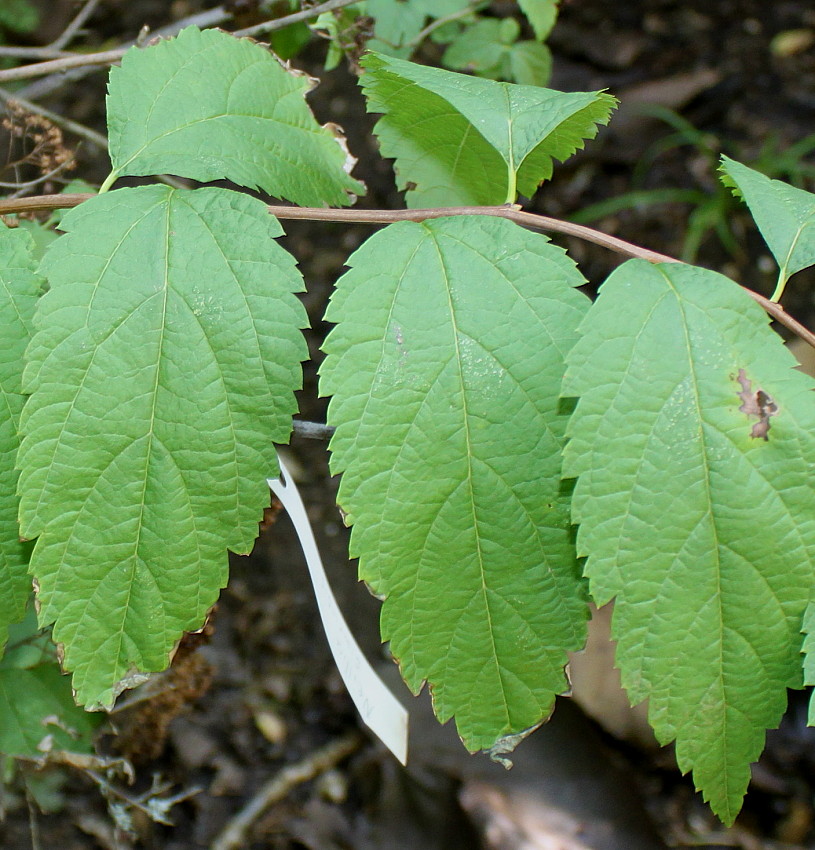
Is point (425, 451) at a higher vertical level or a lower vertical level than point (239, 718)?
higher

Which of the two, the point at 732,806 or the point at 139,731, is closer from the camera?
the point at 732,806

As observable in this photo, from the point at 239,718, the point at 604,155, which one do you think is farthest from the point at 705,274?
the point at 604,155

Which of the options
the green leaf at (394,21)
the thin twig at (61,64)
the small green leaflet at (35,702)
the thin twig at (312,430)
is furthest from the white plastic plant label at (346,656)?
the green leaf at (394,21)

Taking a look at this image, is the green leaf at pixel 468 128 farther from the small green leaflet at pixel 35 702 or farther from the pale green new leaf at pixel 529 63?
the small green leaflet at pixel 35 702

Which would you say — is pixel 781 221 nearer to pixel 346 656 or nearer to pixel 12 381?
pixel 346 656

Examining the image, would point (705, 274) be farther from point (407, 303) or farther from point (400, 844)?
point (400, 844)

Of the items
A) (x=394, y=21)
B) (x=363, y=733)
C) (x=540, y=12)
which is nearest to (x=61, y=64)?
(x=394, y=21)
